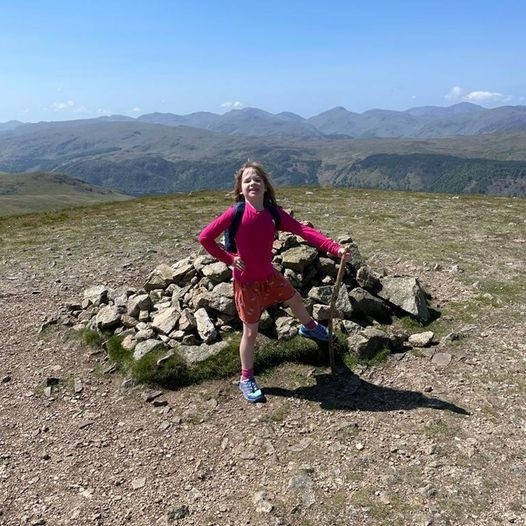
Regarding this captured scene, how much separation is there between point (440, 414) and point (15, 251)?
66.6 ft

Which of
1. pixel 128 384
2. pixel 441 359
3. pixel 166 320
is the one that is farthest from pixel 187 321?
pixel 441 359

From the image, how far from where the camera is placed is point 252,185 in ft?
28.5

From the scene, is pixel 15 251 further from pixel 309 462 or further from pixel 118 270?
pixel 309 462

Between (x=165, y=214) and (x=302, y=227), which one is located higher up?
(x=302, y=227)

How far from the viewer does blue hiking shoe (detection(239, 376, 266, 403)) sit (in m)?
9.66

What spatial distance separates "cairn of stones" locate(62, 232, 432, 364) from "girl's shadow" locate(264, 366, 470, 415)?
992 mm

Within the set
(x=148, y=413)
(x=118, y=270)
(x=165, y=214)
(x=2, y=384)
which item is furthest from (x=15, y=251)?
(x=148, y=413)

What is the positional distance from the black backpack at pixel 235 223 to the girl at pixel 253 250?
0.07 meters

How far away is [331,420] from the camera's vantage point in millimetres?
9156

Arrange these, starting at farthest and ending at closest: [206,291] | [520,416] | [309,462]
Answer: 1. [206,291]
2. [520,416]
3. [309,462]

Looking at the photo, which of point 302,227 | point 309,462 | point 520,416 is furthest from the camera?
point 302,227

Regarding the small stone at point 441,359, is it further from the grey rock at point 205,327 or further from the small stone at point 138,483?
the small stone at point 138,483

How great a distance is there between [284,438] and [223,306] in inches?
148

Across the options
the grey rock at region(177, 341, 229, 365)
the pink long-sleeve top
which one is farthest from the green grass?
the pink long-sleeve top
